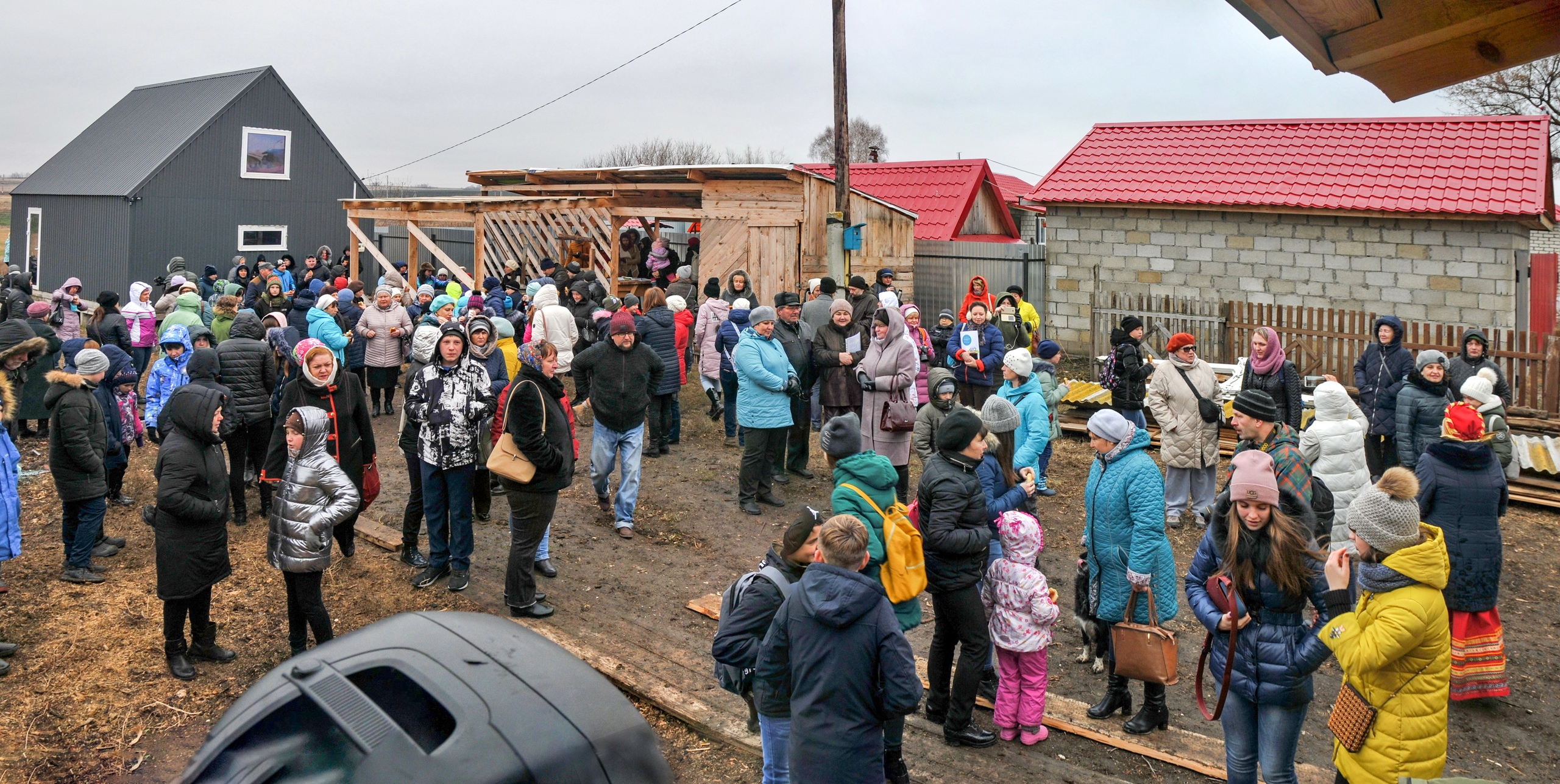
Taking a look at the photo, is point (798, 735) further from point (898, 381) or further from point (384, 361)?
point (384, 361)

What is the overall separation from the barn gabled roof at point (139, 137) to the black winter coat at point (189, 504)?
76.8ft

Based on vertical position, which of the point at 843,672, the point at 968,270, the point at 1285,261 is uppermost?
the point at 968,270

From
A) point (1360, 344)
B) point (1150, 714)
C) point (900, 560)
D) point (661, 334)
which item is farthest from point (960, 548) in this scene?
point (1360, 344)

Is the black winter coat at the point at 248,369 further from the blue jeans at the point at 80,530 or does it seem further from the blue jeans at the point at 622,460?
the blue jeans at the point at 622,460

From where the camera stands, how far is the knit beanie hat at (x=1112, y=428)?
528 centimetres

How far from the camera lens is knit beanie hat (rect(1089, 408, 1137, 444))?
17.3 feet

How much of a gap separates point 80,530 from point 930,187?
19.2 m

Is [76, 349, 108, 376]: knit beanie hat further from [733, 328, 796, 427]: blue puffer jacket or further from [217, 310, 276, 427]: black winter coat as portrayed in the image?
[733, 328, 796, 427]: blue puffer jacket

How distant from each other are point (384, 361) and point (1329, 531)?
31.6 ft

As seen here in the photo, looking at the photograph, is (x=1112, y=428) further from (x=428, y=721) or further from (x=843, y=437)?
(x=428, y=721)

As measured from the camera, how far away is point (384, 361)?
11.8 meters

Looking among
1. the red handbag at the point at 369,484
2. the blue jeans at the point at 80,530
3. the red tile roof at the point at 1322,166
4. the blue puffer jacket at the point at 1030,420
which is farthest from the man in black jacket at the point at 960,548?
the red tile roof at the point at 1322,166

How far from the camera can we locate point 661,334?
10398 mm

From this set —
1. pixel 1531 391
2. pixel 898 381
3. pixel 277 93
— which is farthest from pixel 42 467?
pixel 277 93
